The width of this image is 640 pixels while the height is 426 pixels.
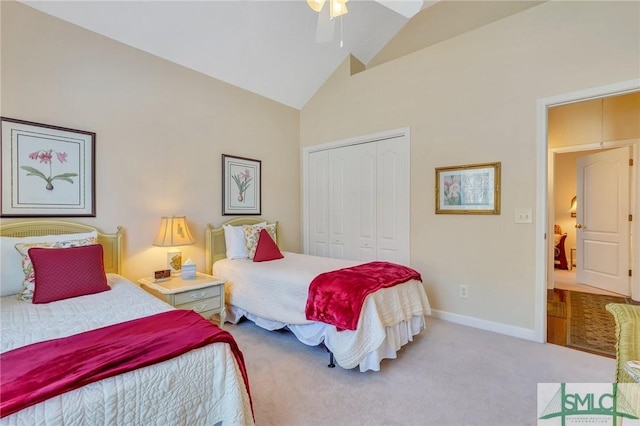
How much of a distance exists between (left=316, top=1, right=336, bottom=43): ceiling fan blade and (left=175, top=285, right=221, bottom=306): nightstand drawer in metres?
2.37

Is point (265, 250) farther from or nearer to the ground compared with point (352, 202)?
nearer to the ground

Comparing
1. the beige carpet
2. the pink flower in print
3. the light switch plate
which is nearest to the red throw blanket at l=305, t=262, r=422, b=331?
the beige carpet

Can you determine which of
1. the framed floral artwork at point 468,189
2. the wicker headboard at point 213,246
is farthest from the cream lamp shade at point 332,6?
the wicker headboard at point 213,246

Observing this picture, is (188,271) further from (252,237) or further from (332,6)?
(332,6)

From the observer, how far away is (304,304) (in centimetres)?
251

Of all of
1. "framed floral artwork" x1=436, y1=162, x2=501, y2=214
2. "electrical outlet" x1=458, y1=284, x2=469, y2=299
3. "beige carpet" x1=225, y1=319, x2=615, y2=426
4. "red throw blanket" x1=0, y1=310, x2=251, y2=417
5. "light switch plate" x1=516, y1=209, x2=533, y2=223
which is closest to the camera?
"red throw blanket" x1=0, y1=310, x2=251, y2=417

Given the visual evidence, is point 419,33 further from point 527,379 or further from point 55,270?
point 55,270

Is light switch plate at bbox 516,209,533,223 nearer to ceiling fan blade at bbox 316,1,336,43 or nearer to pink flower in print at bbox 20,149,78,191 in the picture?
ceiling fan blade at bbox 316,1,336,43

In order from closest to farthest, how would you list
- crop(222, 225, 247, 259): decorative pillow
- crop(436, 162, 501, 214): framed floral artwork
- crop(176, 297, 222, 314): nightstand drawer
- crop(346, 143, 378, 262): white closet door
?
crop(176, 297, 222, 314): nightstand drawer
crop(436, 162, 501, 214): framed floral artwork
crop(222, 225, 247, 259): decorative pillow
crop(346, 143, 378, 262): white closet door

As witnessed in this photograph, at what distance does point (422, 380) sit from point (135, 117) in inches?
134

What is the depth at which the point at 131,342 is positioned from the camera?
49.5 inches

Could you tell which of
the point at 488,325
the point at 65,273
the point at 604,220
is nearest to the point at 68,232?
the point at 65,273

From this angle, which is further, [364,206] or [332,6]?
[364,206]

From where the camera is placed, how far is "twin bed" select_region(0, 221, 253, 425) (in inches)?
39.3
